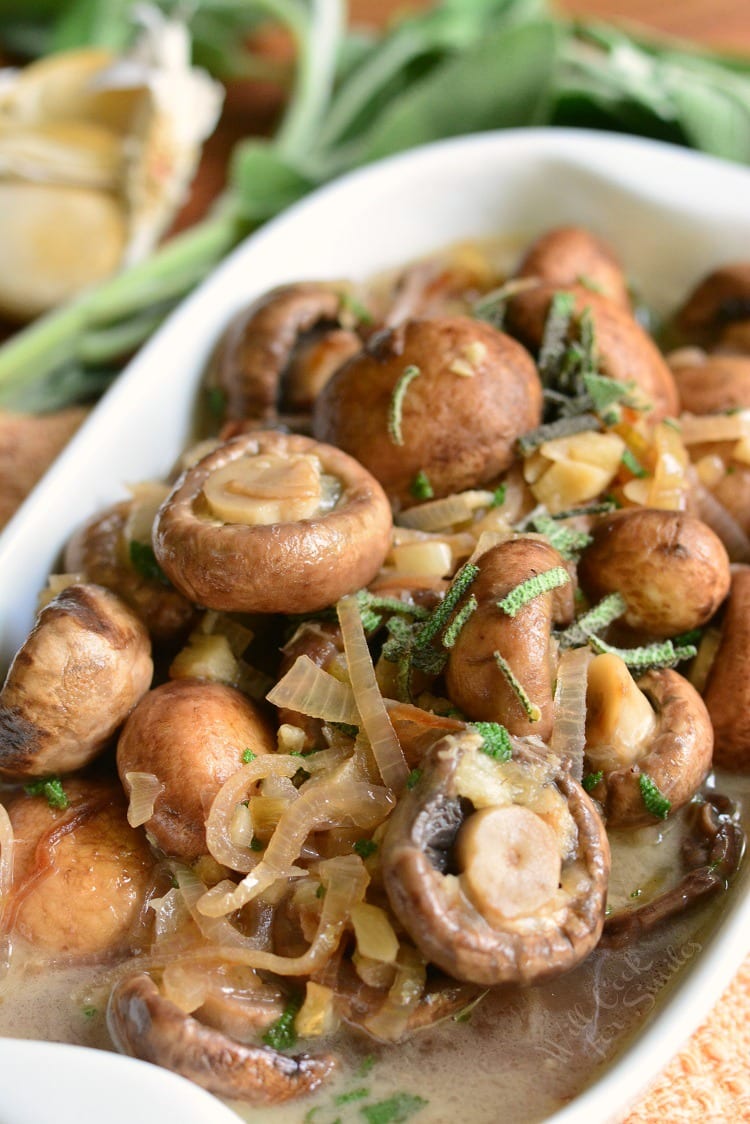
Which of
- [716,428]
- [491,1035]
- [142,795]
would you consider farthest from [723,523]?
[142,795]

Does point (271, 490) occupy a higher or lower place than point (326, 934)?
higher

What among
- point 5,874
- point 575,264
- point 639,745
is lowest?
point 5,874

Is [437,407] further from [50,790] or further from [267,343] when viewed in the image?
[50,790]

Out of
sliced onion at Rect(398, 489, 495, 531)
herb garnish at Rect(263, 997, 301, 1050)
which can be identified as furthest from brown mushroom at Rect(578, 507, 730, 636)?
herb garnish at Rect(263, 997, 301, 1050)

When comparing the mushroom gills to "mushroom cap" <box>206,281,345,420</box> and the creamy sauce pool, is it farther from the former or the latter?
the creamy sauce pool

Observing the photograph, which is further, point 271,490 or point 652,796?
point 271,490

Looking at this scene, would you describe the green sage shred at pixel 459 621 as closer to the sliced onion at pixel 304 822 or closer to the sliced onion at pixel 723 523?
the sliced onion at pixel 304 822

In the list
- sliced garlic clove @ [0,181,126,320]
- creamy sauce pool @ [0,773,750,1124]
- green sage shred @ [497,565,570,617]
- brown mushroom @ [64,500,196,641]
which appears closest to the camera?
creamy sauce pool @ [0,773,750,1124]
